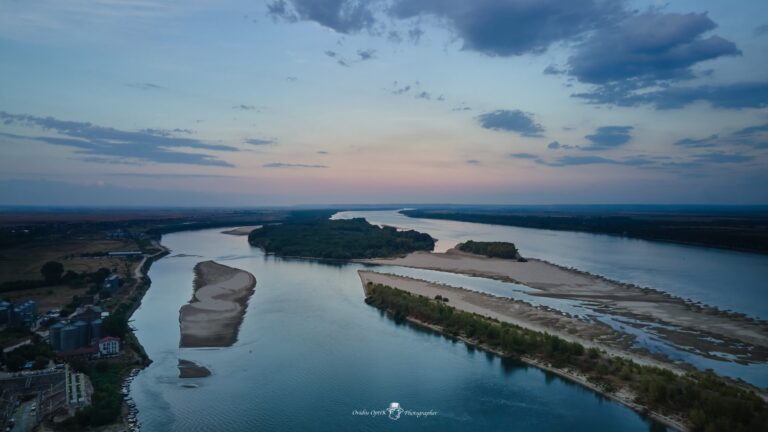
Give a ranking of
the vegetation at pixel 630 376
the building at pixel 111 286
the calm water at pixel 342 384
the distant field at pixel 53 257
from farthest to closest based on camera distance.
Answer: the distant field at pixel 53 257
the building at pixel 111 286
the calm water at pixel 342 384
the vegetation at pixel 630 376

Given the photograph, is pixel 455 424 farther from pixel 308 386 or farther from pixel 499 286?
pixel 499 286

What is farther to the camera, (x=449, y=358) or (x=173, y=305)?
(x=173, y=305)

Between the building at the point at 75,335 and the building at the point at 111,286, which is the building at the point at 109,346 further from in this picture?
the building at the point at 111,286

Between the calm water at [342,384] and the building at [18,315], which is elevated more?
the building at [18,315]

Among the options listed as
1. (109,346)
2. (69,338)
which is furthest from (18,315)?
(109,346)

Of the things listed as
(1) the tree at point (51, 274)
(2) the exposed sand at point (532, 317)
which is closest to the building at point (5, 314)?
(1) the tree at point (51, 274)

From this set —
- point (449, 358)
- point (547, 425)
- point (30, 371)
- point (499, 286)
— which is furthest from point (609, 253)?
point (30, 371)

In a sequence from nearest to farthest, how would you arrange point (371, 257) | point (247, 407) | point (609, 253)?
point (247, 407) → point (371, 257) → point (609, 253)
